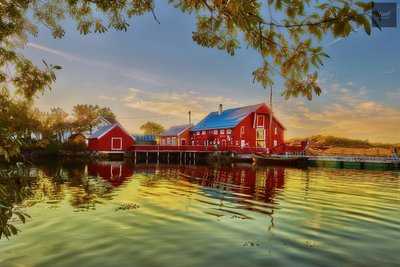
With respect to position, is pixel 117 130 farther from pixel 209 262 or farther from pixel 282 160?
pixel 209 262

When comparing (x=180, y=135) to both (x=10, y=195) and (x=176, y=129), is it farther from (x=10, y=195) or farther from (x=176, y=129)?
(x=10, y=195)

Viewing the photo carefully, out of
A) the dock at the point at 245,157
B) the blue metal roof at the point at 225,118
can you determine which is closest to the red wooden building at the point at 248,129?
the blue metal roof at the point at 225,118

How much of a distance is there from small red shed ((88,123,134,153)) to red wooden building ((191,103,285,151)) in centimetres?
1619

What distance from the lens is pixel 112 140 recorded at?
6612cm

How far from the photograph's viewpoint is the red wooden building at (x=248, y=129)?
2594 inches

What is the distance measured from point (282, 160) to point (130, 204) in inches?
1566

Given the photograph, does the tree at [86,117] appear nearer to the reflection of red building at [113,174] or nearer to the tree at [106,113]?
the tree at [106,113]

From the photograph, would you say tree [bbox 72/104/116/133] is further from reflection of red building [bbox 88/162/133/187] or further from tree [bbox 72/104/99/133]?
reflection of red building [bbox 88/162/133/187]

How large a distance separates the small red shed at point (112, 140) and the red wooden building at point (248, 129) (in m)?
16.2

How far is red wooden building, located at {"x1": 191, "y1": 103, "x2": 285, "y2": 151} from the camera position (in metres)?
65.9

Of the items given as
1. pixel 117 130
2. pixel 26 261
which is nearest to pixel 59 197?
pixel 26 261

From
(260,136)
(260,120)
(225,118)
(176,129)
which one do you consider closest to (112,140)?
(176,129)

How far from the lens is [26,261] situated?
24.6 ft

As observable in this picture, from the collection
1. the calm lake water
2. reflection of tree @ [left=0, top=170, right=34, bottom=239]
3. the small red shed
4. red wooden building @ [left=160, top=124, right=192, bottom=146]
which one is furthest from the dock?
reflection of tree @ [left=0, top=170, right=34, bottom=239]
